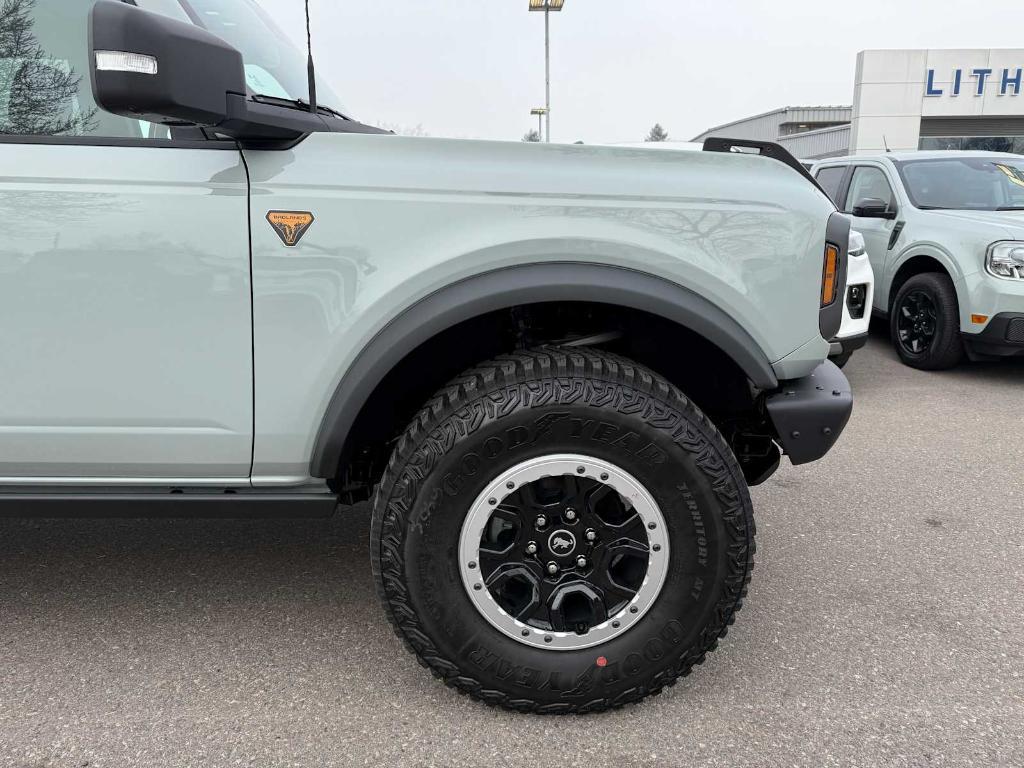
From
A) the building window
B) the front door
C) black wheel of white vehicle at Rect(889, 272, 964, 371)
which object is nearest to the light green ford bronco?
the front door

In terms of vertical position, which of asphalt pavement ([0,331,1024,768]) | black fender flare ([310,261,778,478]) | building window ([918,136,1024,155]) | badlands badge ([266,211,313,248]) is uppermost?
building window ([918,136,1024,155])

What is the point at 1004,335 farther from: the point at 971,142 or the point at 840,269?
the point at 971,142

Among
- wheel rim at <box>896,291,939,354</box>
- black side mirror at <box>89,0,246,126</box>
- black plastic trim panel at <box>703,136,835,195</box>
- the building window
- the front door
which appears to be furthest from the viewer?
the building window

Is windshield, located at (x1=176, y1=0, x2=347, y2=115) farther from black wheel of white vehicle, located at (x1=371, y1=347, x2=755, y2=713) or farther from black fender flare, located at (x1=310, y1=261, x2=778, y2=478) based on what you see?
black wheel of white vehicle, located at (x1=371, y1=347, x2=755, y2=713)

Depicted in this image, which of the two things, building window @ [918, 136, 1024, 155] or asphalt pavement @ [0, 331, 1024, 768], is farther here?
building window @ [918, 136, 1024, 155]

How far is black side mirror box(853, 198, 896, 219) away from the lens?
6211 mm

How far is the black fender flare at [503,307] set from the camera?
1.83 m

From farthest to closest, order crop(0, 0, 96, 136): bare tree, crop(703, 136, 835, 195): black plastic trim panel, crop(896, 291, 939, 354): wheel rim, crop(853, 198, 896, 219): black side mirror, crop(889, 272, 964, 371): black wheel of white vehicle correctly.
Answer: crop(853, 198, 896, 219): black side mirror, crop(896, 291, 939, 354): wheel rim, crop(889, 272, 964, 371): black wheel of white vehicle, crop(703, 136, 835, 195): black plastic trim panel, crop(0, 0, 96, 136): bare tree

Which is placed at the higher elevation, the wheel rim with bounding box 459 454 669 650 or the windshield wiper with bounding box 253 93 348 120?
the windshield wiper with bounding box 253 93 348 120

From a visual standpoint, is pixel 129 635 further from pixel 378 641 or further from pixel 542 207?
pixel 542 207

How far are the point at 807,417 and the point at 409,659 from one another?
4.44 feet

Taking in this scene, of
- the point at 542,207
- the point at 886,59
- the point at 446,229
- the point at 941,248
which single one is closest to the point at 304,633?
the point at 446,229

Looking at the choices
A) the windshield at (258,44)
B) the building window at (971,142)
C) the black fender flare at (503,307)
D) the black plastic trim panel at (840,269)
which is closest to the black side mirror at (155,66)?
the windshield at (258,44)

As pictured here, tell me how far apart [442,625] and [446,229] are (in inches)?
39.6
